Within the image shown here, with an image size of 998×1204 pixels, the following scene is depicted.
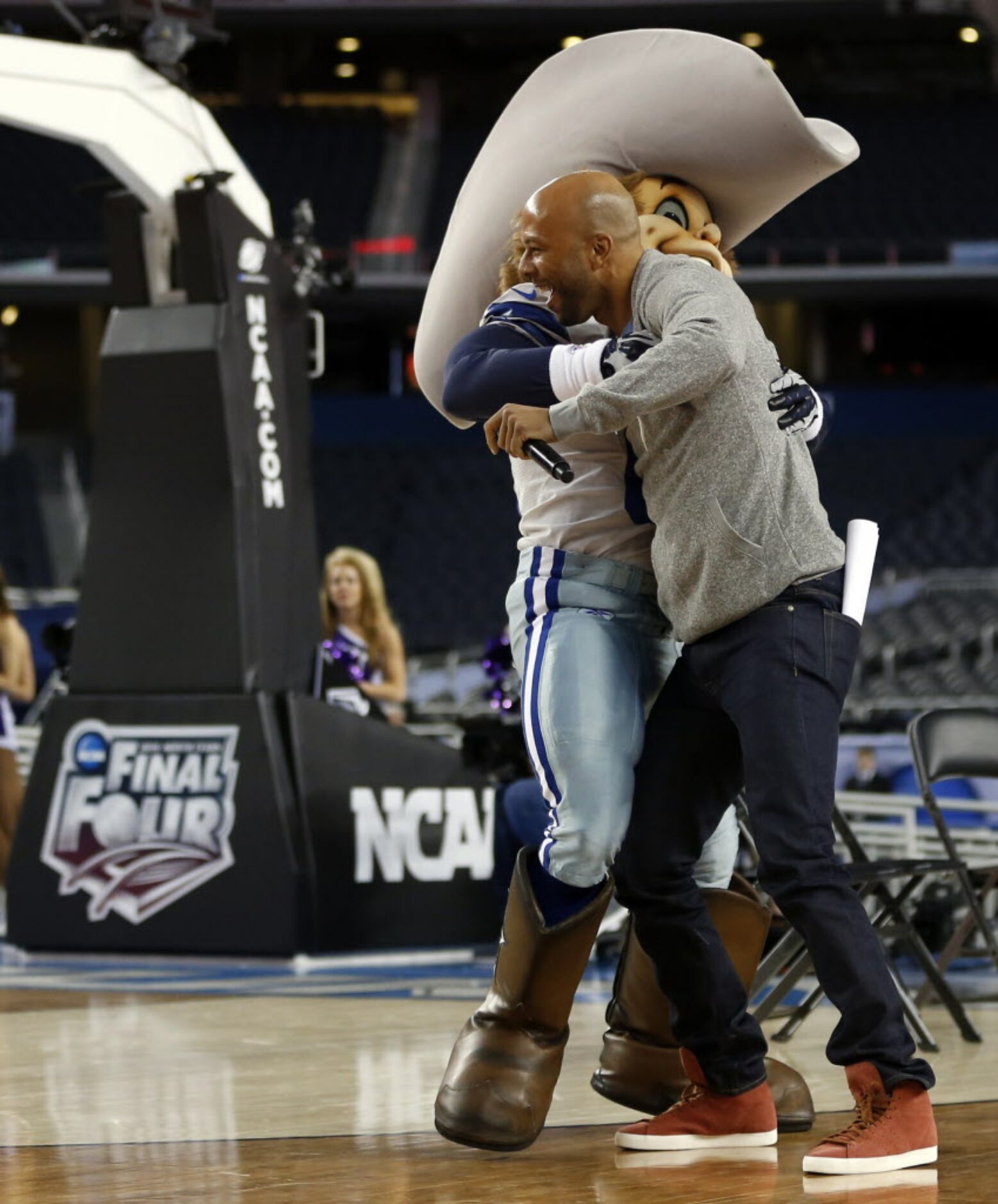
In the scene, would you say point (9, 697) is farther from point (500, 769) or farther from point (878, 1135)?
point (878, 1135)

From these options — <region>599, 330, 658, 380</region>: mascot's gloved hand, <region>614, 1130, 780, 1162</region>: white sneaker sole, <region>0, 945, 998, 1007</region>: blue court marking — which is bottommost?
<region>0, 945, 998, 1007</region>: blue court marking

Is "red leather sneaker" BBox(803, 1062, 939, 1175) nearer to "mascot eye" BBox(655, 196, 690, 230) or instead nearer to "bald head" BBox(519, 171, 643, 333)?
"bald head" BBox(519, 171, 643, 333)

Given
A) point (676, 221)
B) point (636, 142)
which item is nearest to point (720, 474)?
point (676, 221)

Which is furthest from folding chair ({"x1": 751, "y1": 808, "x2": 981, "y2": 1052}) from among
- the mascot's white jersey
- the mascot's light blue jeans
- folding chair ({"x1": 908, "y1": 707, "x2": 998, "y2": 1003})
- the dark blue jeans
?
the mascot's white jersey

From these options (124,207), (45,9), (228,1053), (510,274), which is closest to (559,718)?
(510,274)

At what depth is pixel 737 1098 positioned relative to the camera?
2.83m

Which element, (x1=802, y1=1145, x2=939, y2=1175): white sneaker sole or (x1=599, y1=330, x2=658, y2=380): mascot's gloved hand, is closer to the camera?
(x1=802, y1=1145, x2=939, y2=1175): white sneaker sole

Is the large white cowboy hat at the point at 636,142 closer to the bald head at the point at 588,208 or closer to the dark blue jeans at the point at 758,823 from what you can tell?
the bald head at the point at 588,208

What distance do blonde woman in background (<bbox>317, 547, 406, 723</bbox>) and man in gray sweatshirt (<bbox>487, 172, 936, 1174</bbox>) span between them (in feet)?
14.4

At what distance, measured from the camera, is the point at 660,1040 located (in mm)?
3053

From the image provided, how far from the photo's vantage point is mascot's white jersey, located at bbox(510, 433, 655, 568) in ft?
9.72

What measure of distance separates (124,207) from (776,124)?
143 inches

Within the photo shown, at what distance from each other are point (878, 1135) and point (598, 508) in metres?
1.10

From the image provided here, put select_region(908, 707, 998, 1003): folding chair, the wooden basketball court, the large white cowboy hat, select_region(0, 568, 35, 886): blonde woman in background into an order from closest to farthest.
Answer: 1. the wooden basketball court
2. the large white cowboy hat
3. select_region(908, 707, 998, 1003): folding chair
4. select_region(0, 568, 35, 886): blonde woman in background
